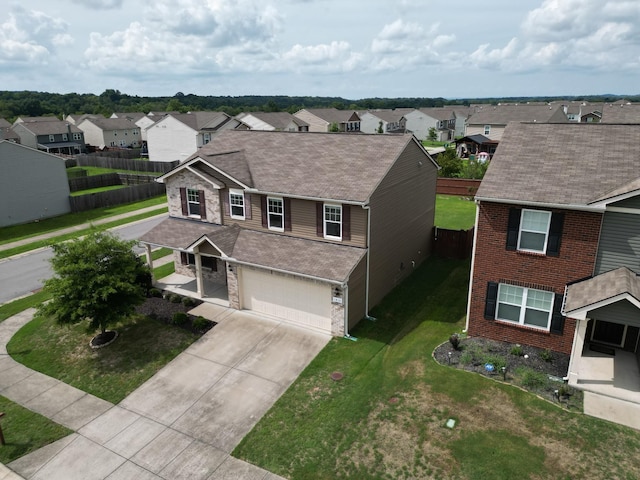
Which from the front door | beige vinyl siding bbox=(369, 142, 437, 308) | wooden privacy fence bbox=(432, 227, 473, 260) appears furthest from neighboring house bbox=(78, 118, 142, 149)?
the front door

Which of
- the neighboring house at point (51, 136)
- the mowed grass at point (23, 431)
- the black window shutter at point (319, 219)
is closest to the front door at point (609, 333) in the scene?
the black window shutter at point (319, 219)

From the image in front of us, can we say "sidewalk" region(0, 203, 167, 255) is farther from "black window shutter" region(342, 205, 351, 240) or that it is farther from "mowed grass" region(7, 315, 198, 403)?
"black window shutter" region(342, 205, 351, 240)

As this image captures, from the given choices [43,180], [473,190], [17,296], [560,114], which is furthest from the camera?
[560,114]

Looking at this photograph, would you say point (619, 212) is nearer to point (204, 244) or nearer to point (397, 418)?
point (397, 418)

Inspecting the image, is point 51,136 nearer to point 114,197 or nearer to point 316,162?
point 114,197

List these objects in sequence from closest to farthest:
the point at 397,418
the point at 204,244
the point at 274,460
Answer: the point at 274,460 < the point at 397,418 < the point at 204,244

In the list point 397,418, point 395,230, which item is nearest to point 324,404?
point 397,418

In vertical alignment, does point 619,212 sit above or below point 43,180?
above

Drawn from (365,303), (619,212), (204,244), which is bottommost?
(365,303)
